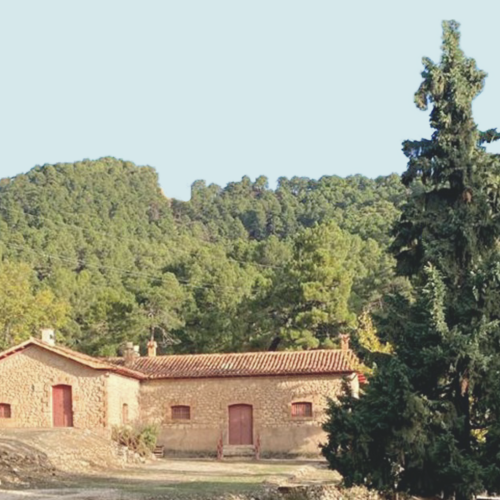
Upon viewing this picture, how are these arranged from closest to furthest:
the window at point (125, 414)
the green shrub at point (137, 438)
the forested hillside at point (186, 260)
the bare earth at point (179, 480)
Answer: the bare earth at point (179, 480)
the green shrub at point (137, 438)
the window at point (125, 414)
the forested hillside at point (186, 260)

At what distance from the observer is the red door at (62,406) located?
31.8 metres

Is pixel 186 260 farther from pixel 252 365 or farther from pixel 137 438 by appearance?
pixel 137 438

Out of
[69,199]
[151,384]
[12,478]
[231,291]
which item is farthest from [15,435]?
[69,199]

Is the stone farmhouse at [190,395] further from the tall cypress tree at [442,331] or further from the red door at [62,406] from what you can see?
the tall cypress tree at [442,331]

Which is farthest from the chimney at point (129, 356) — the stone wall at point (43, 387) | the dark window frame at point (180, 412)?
the stone wall at point (43, 387)

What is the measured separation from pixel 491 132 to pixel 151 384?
20.1m

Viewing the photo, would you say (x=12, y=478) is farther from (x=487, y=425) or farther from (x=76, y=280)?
(x=76, y=280)

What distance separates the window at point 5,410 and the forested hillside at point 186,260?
14.4 meters

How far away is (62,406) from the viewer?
3184 cm

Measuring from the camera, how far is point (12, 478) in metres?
21.5

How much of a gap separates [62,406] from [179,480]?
30.4ft

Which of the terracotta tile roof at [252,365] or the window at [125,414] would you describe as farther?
the terracotta tile roof at [252,365]

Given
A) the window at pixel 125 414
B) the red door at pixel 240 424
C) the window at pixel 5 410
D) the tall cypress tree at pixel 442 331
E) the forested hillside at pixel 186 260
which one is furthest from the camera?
the forested hillside at pixel 186 260

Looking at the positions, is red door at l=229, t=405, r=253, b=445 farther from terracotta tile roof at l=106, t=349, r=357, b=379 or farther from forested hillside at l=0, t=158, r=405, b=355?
forested hillside at l=0, t=158, r=405, b=355
